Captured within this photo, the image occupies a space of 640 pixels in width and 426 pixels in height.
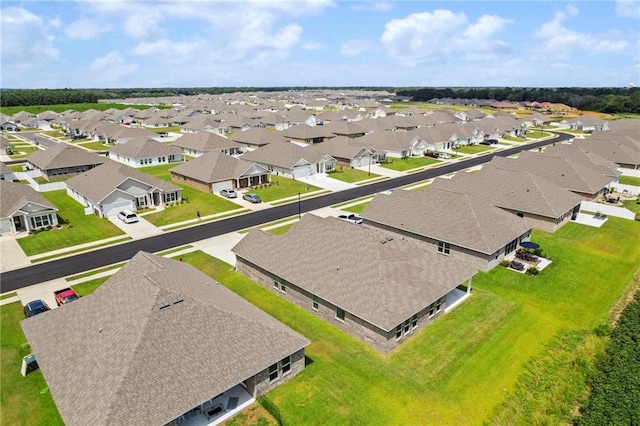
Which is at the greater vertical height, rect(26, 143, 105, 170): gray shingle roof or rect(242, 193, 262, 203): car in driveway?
rect(26, 143, 105, 170): gray shingle roof

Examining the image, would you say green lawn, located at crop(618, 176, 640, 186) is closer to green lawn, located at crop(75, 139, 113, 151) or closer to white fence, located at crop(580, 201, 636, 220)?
white fence, located at crop(580, 201, 636, 220)

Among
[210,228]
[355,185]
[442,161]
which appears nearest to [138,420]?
[210,228]

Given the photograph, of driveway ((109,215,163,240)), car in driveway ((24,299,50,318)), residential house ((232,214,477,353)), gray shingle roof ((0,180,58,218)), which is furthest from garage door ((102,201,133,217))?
residential house ((232,214,477,353))

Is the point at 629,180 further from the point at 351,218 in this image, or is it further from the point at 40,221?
the point at 40,221

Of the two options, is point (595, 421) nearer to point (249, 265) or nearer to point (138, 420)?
point (138, 420)

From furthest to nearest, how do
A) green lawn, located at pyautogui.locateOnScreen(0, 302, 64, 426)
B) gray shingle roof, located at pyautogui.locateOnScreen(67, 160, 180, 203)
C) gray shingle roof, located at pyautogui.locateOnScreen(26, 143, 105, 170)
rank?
1. gray shingle roof, located at pyautogui.locateOnScreen(26, 143, 105, 170)
2. gray shingle roof, located at pyautogui.locateOnScreen(67, 160, 180, 203)
3. green lawn, located at pyautogui.locateOnScreen(0, 302, 64, 426)
